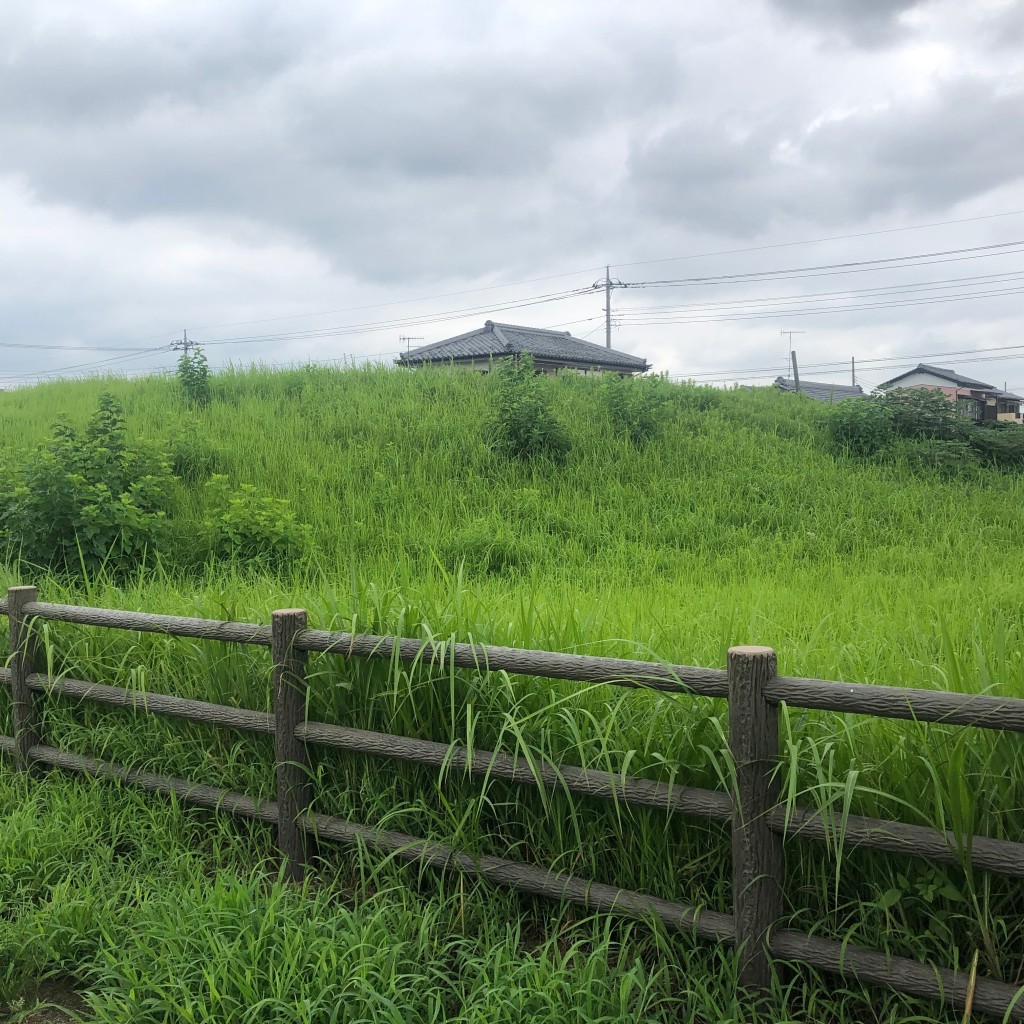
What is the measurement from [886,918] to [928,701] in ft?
2.72

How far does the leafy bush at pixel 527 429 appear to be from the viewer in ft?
45.9

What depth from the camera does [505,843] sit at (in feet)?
11.8

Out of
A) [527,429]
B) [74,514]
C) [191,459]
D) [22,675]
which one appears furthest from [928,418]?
[22,675]

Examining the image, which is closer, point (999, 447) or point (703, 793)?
point (703, 793)

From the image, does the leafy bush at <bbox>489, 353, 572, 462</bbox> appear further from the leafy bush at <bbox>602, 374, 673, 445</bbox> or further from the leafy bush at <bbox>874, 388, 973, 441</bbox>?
the leafy bush at <bbox>874, 388, 973, 441</bbox>

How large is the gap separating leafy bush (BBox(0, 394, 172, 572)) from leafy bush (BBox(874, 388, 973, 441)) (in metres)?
15.0

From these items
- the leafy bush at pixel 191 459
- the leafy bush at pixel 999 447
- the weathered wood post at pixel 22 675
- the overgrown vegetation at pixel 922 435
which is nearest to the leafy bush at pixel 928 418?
the overgrown vegetation at pixel 922 435

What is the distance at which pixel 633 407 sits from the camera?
15.9m

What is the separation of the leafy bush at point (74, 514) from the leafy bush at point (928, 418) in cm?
1503

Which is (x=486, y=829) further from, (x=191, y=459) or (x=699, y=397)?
(x=699, y=397)

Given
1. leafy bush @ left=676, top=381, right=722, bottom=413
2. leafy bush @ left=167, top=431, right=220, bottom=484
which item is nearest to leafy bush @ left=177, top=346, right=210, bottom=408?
leafy bush @ left=167, top=431, right=220, bottom=484

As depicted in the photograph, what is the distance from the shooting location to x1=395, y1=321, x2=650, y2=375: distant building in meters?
32.3

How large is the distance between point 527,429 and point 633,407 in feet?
9.45

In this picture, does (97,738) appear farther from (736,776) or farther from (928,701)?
(928,701)
